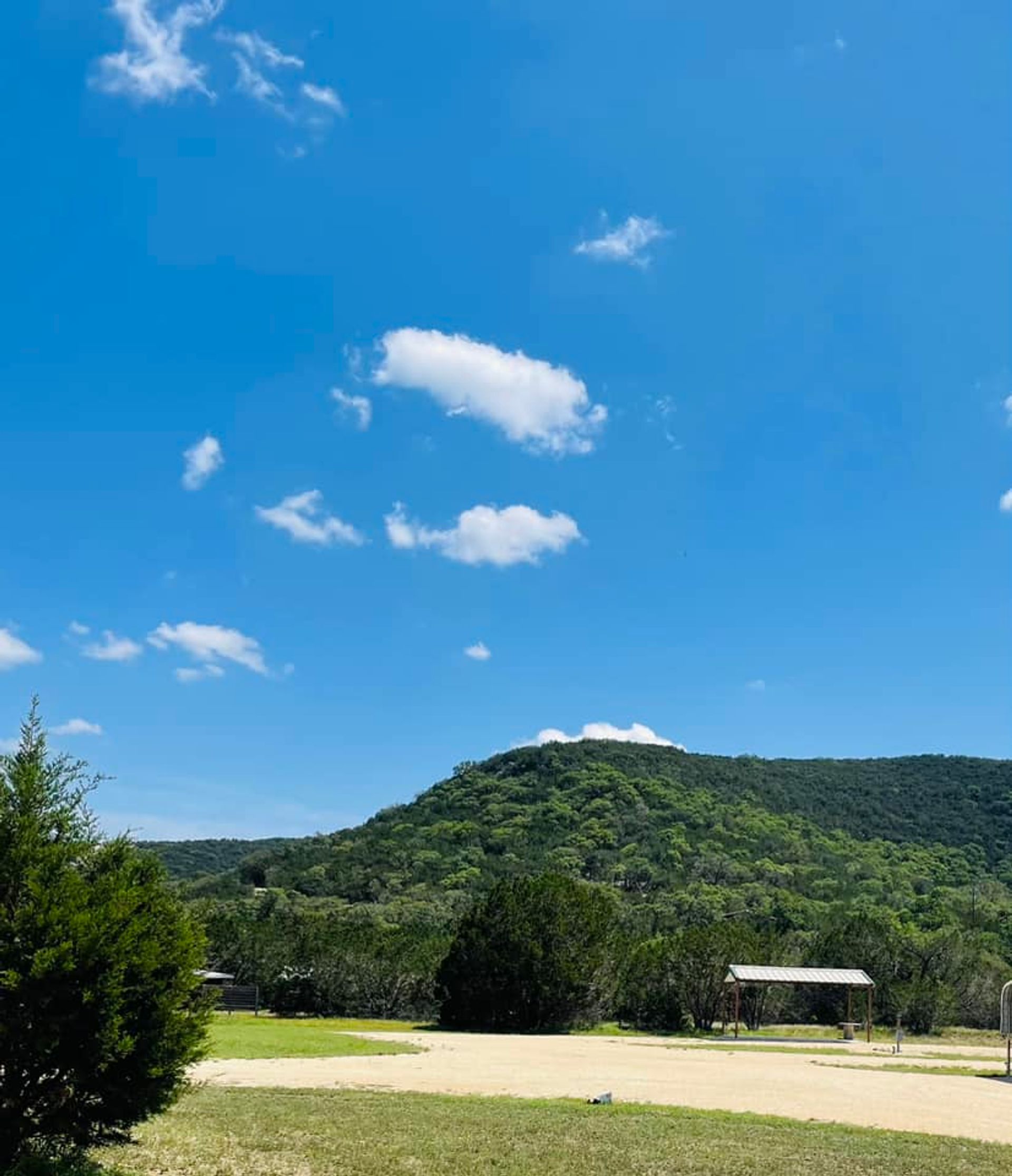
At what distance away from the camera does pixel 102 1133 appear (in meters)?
9.68

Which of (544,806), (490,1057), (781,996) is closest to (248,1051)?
(490,1057)

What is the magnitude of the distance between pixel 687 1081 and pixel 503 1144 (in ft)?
38.3

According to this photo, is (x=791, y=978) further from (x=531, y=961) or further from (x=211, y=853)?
(x=211, y=853)

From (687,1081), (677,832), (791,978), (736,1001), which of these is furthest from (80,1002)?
(677,832)

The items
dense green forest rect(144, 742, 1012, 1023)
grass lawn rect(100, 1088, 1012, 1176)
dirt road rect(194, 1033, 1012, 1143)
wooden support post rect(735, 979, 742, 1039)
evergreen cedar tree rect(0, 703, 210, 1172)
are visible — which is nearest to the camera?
evergreen cedar tree rect(0, 703, 210, 1172)

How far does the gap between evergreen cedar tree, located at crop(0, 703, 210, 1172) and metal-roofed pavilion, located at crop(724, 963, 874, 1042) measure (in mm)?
34697

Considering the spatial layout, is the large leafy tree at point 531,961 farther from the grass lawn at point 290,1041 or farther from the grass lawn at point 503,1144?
the grass lawn at point 503,1144

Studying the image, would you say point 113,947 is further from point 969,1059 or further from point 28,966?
point 969,1059

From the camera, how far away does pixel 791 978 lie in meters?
40.8

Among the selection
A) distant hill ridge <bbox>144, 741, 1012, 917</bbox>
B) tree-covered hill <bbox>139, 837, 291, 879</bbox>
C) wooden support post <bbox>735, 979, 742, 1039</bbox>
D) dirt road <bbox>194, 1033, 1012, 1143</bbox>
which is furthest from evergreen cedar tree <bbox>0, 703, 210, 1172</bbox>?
tree-covered hill <bbox>139, 837, 291, 879</bbox>

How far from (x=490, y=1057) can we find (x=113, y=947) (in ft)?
69.6

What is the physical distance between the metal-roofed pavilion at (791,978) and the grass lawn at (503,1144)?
25.5 meters

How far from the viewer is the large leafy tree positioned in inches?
1702

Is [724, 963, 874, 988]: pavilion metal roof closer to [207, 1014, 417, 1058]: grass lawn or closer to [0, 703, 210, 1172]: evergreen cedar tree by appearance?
[207, 1014, 417, 1058]: grass lawn
